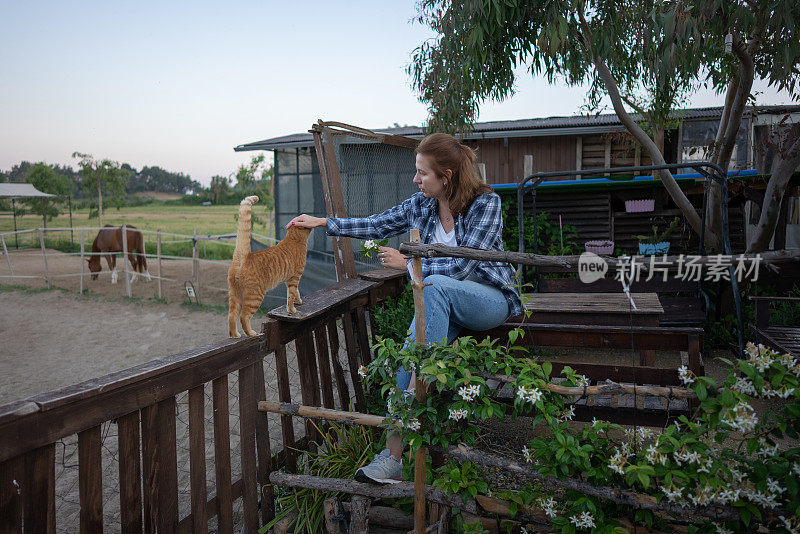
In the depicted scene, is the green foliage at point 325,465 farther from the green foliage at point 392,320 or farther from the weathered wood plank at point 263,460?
the green foliage at point 392,320

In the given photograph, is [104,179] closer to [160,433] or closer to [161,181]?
[161,181]

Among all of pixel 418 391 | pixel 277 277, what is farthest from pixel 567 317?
pixel 277 277

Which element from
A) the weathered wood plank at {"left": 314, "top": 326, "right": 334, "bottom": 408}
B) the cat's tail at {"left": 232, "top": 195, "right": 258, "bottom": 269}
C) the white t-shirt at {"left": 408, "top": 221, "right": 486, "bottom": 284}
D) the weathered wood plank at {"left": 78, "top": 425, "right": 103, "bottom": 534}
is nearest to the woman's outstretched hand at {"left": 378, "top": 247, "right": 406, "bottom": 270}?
the white t-shirt at {"left": 408, "top": 221, "right": 486, "bottom": 284}

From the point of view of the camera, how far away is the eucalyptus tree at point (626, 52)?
402 centimetres

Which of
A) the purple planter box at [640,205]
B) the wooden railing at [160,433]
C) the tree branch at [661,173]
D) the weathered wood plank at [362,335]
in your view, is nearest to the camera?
the wooden railing at [160,433]

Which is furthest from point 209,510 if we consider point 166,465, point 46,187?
point 46,187

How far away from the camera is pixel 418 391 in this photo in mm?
1981

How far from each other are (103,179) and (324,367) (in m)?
18.0

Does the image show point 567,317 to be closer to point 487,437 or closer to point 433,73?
point 487,437

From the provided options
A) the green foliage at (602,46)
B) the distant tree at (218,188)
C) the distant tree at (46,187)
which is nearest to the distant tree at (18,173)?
the distant tree at (46,187)

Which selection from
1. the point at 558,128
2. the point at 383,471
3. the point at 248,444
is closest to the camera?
the point at 383,471

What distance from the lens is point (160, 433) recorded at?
199 cm

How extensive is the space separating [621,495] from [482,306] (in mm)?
922

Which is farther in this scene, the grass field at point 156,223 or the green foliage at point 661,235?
the grass field at point 156,223
